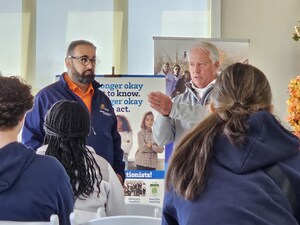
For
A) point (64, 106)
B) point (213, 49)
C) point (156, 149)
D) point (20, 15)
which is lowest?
point (156, 149)

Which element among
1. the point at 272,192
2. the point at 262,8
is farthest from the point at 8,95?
the point at 262,8

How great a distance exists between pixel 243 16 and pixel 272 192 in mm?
4714

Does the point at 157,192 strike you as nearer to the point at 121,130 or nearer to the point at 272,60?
the point at 121,130

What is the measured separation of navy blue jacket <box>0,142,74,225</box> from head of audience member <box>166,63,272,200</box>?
52cm

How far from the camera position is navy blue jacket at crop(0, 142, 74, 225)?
1.53m

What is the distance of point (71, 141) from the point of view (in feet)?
6.65

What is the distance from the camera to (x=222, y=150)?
1201mm

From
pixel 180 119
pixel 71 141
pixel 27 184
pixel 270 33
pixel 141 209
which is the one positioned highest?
pixel 270 33

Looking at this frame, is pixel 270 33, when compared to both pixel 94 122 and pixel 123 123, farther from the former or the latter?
pixel 94 122

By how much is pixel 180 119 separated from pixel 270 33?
10.4 ft

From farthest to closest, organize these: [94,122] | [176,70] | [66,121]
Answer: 1. [176,70]
2. [94,122]
3. [66,121]

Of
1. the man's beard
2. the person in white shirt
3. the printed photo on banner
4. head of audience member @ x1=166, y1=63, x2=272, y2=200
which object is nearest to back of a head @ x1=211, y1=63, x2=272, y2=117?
head of audience member @ x1=166, y1=63, x2=272, y2=200

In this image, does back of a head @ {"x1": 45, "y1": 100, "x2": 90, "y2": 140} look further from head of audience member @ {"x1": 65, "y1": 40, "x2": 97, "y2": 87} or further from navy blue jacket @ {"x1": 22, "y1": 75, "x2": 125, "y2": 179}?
head of audience member @ {"x1": 65, "y1": 40, "x2": 97, "y2": 87}

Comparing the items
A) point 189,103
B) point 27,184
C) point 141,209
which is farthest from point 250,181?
point 189,103
